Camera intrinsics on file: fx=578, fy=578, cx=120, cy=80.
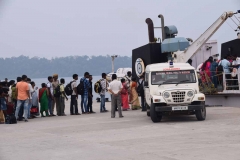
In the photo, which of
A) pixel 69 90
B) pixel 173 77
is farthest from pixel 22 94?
pixel 173 77

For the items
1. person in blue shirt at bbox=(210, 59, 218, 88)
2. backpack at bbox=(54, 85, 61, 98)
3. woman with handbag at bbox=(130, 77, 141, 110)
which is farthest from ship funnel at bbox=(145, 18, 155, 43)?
backpack at bbox=(54, 85, 61, 98)

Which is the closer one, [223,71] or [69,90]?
[69,90]

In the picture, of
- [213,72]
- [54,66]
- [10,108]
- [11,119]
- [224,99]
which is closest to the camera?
[11,119]

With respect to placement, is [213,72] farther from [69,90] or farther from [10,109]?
[10,109]

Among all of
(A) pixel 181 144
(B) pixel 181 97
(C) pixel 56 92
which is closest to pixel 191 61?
(C) pixel 56 92

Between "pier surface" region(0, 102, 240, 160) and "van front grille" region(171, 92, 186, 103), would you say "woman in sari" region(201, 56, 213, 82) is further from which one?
"van front grille" region(171, 92, 186, 103)

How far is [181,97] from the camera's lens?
19047 millimetres

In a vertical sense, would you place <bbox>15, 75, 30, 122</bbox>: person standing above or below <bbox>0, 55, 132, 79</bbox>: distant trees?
Answer: below

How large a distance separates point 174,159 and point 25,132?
7.80 metres

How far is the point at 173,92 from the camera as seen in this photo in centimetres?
1903

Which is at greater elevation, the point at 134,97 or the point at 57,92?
the point at 57,92

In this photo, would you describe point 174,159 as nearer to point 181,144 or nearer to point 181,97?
point 181,144

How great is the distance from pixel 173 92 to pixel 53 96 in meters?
7.13

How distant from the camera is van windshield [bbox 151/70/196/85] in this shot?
65.4 feet
